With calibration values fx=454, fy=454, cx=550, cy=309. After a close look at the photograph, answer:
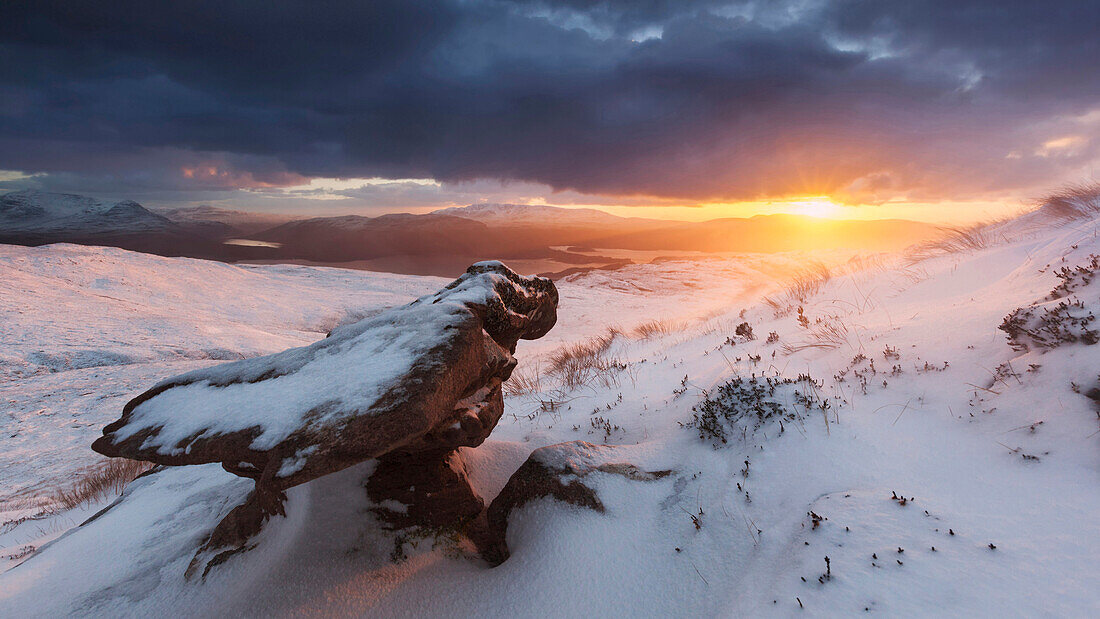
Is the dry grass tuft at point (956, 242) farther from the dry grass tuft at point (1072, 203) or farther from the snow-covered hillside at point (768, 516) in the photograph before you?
the snow-covered hillside at point (768, 516)

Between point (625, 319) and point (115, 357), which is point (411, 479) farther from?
point (625, 319)

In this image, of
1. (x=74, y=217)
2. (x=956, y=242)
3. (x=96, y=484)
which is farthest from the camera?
(x=74, y=217)

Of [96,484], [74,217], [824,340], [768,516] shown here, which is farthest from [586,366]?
[74,217]

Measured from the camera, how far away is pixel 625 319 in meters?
23.7

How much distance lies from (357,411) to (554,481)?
198 cm

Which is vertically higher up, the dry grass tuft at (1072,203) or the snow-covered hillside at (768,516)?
the dry grass tuft at (1072,203)

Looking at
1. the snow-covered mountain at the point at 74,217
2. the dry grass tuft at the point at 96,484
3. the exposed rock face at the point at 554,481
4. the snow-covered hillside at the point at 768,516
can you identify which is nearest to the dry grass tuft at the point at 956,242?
the snow-covered hillside at the point at 768,516

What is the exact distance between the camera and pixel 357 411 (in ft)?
8.50

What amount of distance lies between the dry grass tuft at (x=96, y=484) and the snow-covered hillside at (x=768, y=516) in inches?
39.0

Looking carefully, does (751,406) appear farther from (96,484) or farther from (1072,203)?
(1072,203)

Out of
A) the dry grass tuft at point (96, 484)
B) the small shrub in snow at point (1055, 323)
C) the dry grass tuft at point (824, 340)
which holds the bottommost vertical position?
the dry grass tuft at point (96, 484)

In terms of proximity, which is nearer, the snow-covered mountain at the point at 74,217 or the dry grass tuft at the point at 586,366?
the dry grass tuft at the point at 586,366

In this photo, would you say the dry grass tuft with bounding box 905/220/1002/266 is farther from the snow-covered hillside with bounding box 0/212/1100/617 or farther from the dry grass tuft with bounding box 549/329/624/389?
the dry grass tuft with bounding box 549/329/624/389

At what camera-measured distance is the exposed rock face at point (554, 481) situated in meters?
3.75
